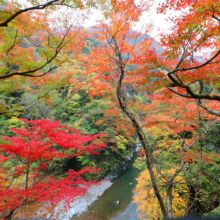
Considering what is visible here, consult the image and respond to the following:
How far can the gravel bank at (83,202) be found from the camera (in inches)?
322

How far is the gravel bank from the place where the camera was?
8.18 meters

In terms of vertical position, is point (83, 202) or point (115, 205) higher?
point (83, 202)

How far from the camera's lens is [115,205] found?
30.1 ft

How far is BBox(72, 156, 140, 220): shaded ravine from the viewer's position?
8.23 metres

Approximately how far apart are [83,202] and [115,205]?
246cm

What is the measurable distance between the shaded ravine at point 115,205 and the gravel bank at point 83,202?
31cm

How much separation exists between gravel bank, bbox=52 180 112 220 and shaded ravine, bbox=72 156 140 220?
307 millimetres

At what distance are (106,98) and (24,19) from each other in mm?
10265

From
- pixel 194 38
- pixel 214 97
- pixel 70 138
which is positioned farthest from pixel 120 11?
pixel 70 138

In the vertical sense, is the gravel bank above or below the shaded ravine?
above

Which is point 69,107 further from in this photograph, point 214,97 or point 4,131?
point 214,97

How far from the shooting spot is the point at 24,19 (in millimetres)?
4059

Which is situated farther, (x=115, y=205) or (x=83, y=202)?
(x=83, y=202)

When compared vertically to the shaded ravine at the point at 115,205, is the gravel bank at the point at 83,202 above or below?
above
